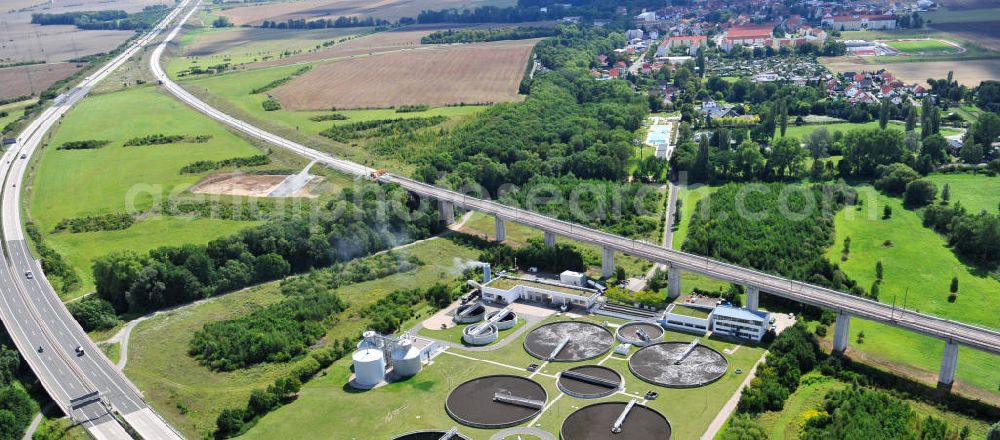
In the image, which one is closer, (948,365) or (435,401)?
(948,365)

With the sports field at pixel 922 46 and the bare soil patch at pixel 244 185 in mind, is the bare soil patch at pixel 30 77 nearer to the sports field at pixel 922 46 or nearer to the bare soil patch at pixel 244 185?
the bare soil patch at pixel 244 185

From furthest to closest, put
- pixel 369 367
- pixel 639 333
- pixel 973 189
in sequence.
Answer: pixel 973 189 < pixel 639 333 < pixel 369 367

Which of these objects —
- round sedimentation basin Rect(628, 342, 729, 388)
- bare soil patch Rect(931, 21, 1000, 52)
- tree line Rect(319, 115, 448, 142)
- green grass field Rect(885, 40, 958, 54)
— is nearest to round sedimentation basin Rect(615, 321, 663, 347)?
round sedimentation basin Rect(628, 342, 729, 388)

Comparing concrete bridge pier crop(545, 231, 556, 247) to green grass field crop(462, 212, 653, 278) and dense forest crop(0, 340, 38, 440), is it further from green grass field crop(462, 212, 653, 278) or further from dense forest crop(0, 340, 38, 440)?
dense forest crop(0, 340, 38, 440)

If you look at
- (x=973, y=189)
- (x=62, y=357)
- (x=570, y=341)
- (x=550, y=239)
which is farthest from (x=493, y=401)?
(x=973, y=189)

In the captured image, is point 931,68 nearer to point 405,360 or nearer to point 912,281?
point 912,281

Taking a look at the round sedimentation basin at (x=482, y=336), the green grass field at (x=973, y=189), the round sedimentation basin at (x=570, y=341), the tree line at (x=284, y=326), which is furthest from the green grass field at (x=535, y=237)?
the green grass field at (x=973, y=189)
